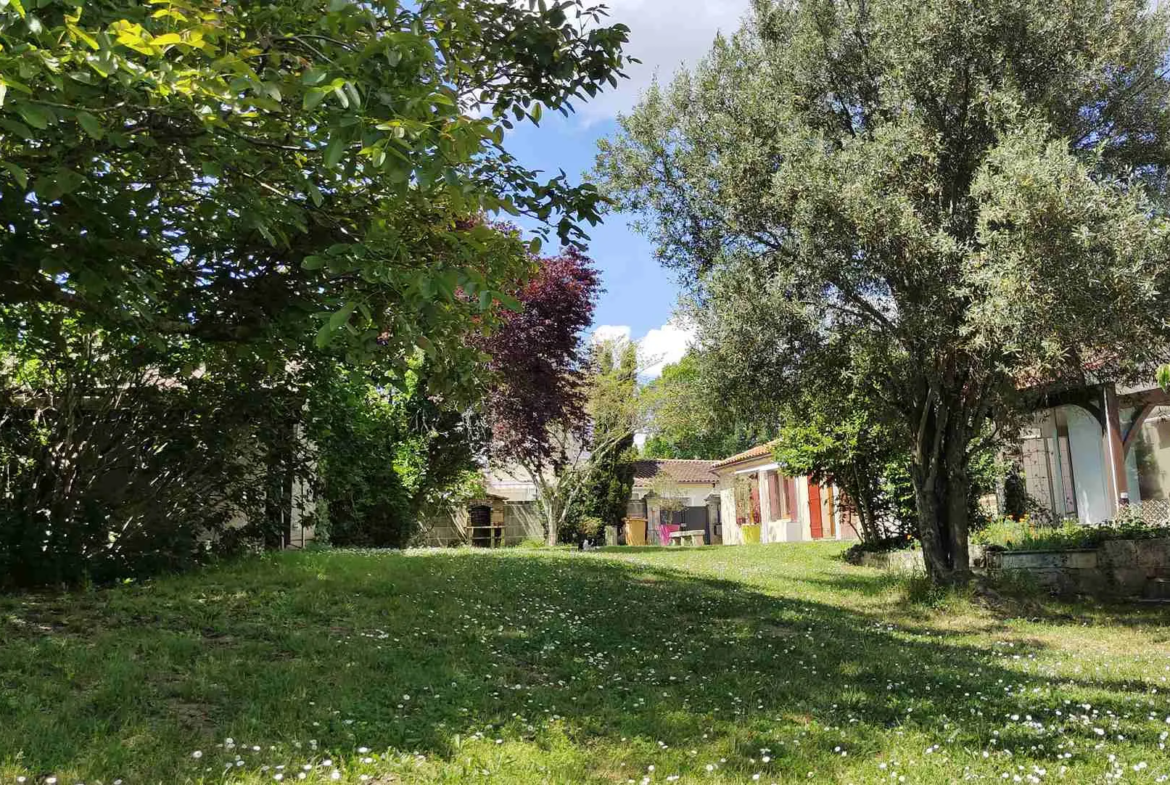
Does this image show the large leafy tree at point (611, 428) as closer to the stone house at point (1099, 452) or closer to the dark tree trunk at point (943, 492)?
the stone house at point (1099, 452)

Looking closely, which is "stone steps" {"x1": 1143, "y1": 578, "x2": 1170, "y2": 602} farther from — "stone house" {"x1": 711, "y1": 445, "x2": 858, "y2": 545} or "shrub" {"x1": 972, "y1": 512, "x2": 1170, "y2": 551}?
"stone house" {"x1": 711, "y1": 445, "x2": 858, "y2": 545}

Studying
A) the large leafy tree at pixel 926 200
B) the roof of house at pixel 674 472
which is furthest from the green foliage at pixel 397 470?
the roof of house at pixel 674 472

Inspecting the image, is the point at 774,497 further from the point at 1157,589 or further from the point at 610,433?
the point at 1157,589

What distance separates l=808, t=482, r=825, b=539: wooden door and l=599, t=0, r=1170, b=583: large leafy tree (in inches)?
575

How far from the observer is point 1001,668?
672 centimetres

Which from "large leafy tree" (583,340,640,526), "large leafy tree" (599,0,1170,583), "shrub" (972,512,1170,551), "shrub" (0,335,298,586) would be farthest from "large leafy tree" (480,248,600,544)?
"shrub" (972,512,1170,551)

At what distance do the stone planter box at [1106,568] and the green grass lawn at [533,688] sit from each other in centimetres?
196

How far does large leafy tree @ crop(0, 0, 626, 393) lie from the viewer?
3.38 m

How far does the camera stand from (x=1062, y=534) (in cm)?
1241

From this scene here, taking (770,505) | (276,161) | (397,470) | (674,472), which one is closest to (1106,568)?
(276,161)

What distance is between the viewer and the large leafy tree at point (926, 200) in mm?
7840

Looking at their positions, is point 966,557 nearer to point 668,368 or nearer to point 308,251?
point 308,251

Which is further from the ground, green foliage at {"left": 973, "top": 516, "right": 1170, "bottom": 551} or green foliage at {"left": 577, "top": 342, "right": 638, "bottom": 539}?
green foliage at {"left": 577, "top": 342, "right": 638, "bottom": 539}

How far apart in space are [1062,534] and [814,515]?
1349cm
